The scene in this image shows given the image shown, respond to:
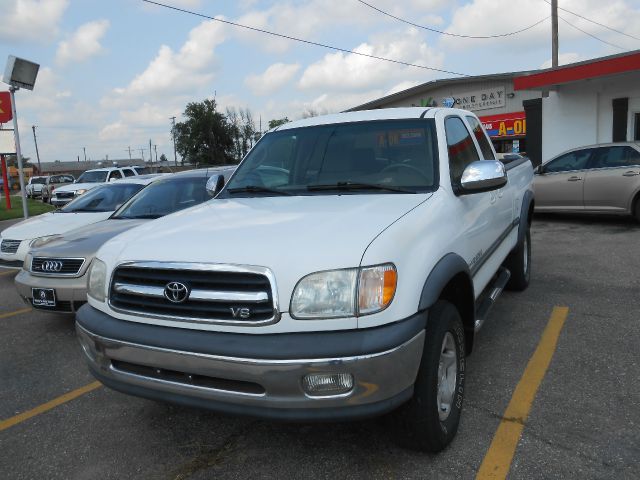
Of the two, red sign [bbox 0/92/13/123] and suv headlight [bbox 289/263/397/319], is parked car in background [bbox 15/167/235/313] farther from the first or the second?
red sign [bbox 0/92/13/123]

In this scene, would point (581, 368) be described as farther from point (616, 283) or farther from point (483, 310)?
point (616, 283)

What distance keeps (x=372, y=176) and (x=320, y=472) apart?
1.84 metres

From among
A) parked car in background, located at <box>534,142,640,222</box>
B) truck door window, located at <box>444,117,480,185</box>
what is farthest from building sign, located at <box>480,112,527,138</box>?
truck door window, located at <box>444,117,480,185</box>

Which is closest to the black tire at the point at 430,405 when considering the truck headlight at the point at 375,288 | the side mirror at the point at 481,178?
the truck headlight at the point at 375,288

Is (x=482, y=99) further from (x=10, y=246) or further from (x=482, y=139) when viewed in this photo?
(x=10, y=246)

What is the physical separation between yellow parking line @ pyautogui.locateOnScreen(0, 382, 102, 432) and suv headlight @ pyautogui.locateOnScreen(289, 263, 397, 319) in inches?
91.5

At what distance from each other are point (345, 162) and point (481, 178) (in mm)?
953

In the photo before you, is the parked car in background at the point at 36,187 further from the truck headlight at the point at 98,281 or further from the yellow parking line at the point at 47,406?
the truck headlight at the point at 98,281

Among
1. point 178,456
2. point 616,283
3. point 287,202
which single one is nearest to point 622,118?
point 616,283

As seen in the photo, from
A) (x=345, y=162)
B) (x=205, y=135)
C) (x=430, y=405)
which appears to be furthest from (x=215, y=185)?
(x=205, y=135)

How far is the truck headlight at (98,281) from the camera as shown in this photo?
116 inches

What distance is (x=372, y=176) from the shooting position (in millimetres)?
3590

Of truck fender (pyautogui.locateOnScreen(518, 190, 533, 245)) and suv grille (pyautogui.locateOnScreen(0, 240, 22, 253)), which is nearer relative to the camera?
truck fender (pyautogui.locateOnScreen(518, 190, 533, 245))

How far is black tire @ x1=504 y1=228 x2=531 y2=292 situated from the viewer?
18.5ft
